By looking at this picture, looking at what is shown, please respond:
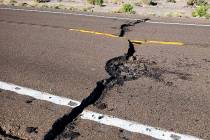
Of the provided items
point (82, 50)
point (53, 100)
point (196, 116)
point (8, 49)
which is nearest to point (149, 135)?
point (196, 116)

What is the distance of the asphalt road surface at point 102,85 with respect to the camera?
13.6 feet

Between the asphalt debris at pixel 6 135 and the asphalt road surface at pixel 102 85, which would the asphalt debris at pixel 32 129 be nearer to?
the asphalt road surface at pixel 102 85

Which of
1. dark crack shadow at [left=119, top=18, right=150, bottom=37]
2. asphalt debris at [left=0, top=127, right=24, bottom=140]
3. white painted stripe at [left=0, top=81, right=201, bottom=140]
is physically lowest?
asphalt debris at [left=0, top=127, right=24, bottom=140]

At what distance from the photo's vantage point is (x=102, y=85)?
5.43 metres

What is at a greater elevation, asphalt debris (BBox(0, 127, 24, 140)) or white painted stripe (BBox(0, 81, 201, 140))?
white painted stripe (BBox(0, 81, 201, 140))

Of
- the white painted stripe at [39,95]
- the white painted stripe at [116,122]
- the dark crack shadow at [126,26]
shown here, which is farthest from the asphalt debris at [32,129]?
the dark crack shadow at [126,26]

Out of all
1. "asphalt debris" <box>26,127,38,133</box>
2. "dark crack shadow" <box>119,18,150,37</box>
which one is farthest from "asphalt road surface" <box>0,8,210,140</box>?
"dark crack shadow" <box>119,18,150,37</box>

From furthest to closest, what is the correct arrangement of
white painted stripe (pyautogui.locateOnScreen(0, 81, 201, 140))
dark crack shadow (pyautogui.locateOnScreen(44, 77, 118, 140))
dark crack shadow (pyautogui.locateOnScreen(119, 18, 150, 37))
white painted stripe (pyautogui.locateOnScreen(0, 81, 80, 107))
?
dark crack shadow (pyautogui.locateOnScreen(119, 18, 150, 37)), white painted stripe (pyautogui.locateOnScreen(0, 81, 80, 107)), dark crack shadow (pyautogui.locateOnScreen(44, 77, 118, 140)), white painted stripe (pyautogui.locateOnScreen(0, 81, 201, 140))

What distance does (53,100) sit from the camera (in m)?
4.93

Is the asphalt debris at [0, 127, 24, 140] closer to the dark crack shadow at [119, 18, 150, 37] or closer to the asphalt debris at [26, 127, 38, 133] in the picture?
the asphalt debris at [26, 127, 38, 133]

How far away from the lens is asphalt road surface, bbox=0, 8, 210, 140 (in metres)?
4.14

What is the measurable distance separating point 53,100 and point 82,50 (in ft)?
9.18

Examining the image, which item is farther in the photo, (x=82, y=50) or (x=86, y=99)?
(x=82, y=50)

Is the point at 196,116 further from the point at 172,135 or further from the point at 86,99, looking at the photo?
the point at 86,99
